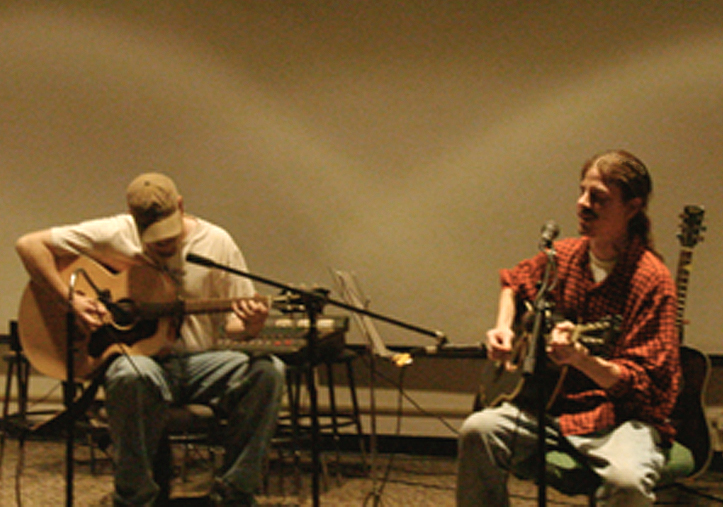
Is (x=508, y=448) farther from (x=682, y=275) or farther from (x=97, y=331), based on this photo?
(x=97, y=331)

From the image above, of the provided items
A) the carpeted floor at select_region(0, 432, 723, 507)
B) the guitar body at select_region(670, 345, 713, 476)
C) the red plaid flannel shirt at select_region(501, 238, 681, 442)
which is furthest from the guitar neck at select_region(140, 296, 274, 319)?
the guitar body at select_region(670, 345, 713, 476)

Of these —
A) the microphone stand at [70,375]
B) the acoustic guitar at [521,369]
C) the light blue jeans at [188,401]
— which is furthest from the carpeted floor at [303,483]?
the acoustic guitar at [521,369]

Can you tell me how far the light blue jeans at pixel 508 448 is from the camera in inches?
92.2

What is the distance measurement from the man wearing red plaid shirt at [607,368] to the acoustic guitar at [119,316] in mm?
1080

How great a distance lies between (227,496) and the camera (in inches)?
123

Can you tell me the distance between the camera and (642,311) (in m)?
2.43

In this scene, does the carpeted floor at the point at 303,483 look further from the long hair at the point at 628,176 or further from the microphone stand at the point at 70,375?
the long hair at the point at 628,176

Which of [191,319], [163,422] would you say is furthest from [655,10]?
[163,422]

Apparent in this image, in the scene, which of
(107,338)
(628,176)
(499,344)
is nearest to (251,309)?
(107,338)

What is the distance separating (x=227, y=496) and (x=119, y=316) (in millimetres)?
769

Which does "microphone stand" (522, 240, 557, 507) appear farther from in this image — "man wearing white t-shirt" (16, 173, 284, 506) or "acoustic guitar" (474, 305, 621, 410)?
"man wearing white t-shirt" (16, 173, 284, 506)

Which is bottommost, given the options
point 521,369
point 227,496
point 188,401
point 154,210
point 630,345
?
point 227,496

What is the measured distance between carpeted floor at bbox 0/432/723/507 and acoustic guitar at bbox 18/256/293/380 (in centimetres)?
66

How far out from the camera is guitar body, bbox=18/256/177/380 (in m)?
3.24
